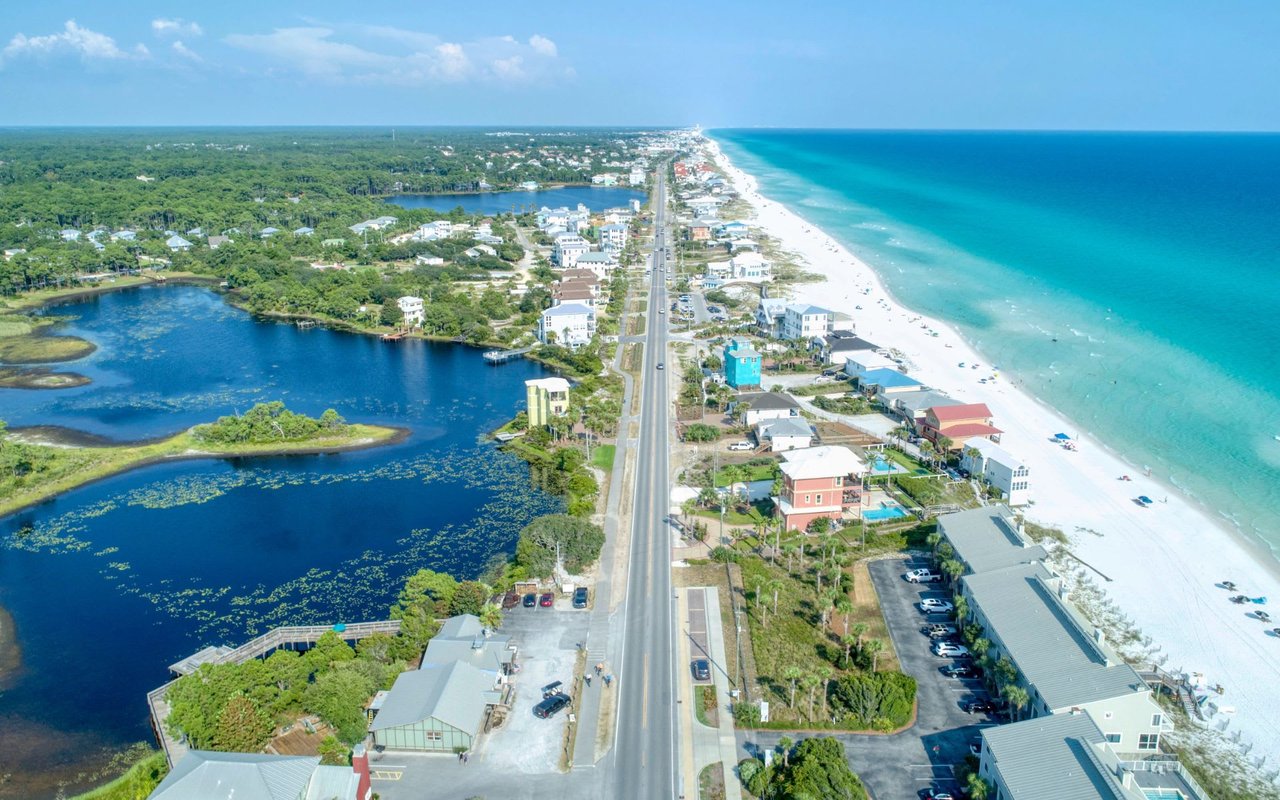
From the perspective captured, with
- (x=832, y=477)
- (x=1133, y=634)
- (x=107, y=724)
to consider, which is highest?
(x=832, y=477)

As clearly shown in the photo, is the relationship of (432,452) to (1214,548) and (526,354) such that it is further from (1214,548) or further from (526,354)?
(1214,548)

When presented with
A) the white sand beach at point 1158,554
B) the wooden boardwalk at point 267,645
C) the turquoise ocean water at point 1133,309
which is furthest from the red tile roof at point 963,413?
the wooden boardwalk at point 267,645

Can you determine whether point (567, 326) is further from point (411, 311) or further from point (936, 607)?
point (936, 607)

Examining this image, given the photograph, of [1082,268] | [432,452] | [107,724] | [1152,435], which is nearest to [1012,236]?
[1082,268]

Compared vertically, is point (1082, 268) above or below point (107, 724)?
above

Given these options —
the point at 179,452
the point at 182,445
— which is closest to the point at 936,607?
the point at 179,452

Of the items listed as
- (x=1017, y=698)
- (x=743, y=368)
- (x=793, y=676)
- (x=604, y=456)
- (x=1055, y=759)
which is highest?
(x=743, y=368)
